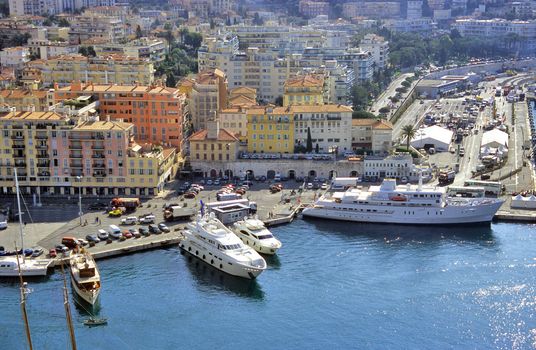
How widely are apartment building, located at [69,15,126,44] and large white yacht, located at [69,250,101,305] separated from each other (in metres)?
54.6

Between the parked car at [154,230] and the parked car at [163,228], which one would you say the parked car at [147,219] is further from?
the parked car at [154,230]

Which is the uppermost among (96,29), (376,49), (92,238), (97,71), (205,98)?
(96,29)

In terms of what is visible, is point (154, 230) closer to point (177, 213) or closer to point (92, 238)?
point (177, 213)

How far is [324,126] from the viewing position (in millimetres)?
52875

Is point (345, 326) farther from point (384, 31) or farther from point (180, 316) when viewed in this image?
point (384, 31)

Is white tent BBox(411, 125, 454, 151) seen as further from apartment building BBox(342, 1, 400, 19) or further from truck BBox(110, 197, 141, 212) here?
apartment building BBox(342, 1, 400, 19)

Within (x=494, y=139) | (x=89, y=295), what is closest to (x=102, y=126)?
(x=89, y=295)

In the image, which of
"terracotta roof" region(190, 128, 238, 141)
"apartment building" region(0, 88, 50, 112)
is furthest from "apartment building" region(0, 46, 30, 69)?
"terracotta roof" region(190, 128, 238, 141)

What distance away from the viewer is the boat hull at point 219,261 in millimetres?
34844

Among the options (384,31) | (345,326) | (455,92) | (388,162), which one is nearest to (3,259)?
(345,326)

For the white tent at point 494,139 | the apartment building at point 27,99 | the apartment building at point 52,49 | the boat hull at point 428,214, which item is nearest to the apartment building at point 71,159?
the apartment building at point 27,99

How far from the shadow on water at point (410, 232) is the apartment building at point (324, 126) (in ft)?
33.8

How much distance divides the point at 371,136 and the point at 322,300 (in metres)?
23.2

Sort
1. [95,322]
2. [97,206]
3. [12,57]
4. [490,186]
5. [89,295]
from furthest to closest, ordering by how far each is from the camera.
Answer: [12,57], [490,186], [97,206], [89,295], [95,322]
